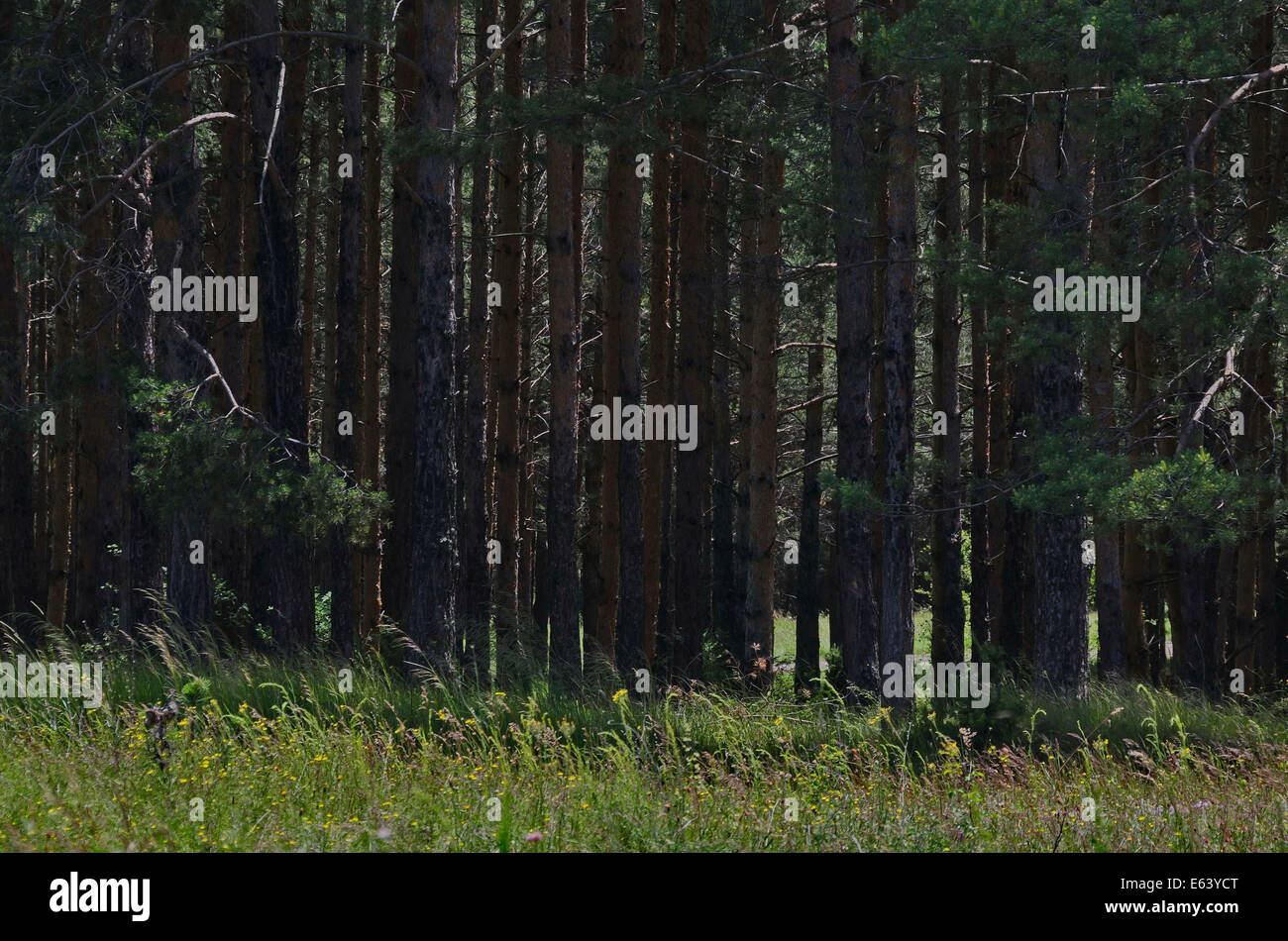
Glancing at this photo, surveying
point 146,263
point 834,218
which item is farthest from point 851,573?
point 146,263

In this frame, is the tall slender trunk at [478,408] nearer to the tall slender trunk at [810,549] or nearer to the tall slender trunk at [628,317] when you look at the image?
the tall slender trunk at [628,317]

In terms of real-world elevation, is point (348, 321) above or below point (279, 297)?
above

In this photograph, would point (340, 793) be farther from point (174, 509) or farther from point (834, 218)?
point (834, 218)

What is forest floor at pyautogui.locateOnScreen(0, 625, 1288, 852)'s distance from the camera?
5402mm

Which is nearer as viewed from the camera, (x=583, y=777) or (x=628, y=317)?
(x=583, y=777)

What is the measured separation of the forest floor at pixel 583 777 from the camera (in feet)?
17.7

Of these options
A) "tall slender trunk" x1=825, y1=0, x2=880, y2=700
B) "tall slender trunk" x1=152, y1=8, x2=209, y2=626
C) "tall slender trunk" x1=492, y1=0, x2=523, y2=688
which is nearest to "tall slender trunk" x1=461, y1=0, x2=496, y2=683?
"tall slender trunk" x1=492, y1=0, x2=523, y2=688

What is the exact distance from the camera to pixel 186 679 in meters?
8.60

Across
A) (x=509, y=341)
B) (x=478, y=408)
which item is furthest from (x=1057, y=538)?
(x=478, y=408)

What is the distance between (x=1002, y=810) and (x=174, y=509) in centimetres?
746

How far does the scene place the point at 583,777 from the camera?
6.57 meters

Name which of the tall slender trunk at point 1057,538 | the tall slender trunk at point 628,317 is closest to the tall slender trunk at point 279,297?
the tall slender trunk at point 628,317

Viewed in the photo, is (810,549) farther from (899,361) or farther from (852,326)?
(899,361)

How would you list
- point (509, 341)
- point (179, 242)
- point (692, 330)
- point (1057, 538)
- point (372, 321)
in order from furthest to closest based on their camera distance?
point (372, 321) → point (509, 341) → point (692, 330) → point (1057, 538) → point (179, 242)
